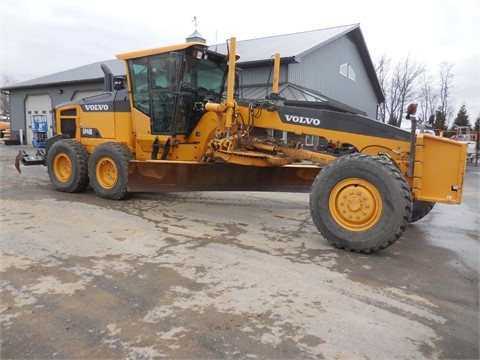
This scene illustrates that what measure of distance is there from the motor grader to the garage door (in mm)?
18744

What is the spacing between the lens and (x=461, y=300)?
3.61 metres

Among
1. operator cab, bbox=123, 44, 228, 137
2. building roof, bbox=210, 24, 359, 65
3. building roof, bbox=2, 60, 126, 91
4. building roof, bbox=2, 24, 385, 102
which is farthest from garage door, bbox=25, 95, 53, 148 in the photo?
operator cab, bbox=123, 44, 228, 137

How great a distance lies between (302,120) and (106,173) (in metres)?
4.27

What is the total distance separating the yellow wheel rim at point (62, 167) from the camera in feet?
27.9

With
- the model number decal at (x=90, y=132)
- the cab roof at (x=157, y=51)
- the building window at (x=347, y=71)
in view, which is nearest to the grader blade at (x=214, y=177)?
the model number decal at (x=90, y=132)

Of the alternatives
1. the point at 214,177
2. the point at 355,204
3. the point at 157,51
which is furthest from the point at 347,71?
the point at 355,204

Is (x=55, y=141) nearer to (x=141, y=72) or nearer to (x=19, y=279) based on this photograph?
(x=141, y=72)

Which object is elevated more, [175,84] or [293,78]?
[293,78]

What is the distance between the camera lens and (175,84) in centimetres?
702

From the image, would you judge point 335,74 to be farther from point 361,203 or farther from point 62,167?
point 361,203

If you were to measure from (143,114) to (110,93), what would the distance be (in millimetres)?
1381

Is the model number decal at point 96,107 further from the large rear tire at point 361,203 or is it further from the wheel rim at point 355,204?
the wheel rim at point 355,204

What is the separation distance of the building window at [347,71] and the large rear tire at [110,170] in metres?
18.7

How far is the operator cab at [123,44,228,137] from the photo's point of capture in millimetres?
7027
